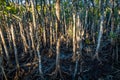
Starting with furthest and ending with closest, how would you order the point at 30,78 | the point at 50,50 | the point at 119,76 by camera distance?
the point at 50,50, the point at 30,78, the point at 119,76

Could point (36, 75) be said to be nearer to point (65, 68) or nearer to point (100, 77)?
point (65, 68)

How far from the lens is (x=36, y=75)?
9.35m

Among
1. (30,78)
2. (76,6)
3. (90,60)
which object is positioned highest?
(76,6)

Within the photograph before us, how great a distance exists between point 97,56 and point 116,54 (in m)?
0.86

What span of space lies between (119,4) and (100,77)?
147 inches

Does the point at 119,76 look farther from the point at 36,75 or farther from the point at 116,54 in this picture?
the point at 36,75

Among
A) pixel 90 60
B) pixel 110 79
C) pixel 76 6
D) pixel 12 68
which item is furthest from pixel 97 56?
pixel 12 68

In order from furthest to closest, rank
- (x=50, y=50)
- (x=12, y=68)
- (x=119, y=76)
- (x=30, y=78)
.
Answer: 1. (x=50, y=50)
2. (x=12, y=68)
3. (x=30, y=78)
4. (x=119, y=76)

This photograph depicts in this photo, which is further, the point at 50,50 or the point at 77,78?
the point at 50,50

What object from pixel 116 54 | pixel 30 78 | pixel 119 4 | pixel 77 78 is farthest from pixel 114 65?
pixel 30 78

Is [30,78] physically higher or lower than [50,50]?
lower

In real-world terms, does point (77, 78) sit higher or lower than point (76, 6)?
lower

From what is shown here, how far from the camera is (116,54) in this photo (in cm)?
962

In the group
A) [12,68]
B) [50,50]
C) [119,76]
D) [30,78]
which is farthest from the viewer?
[50,50]
